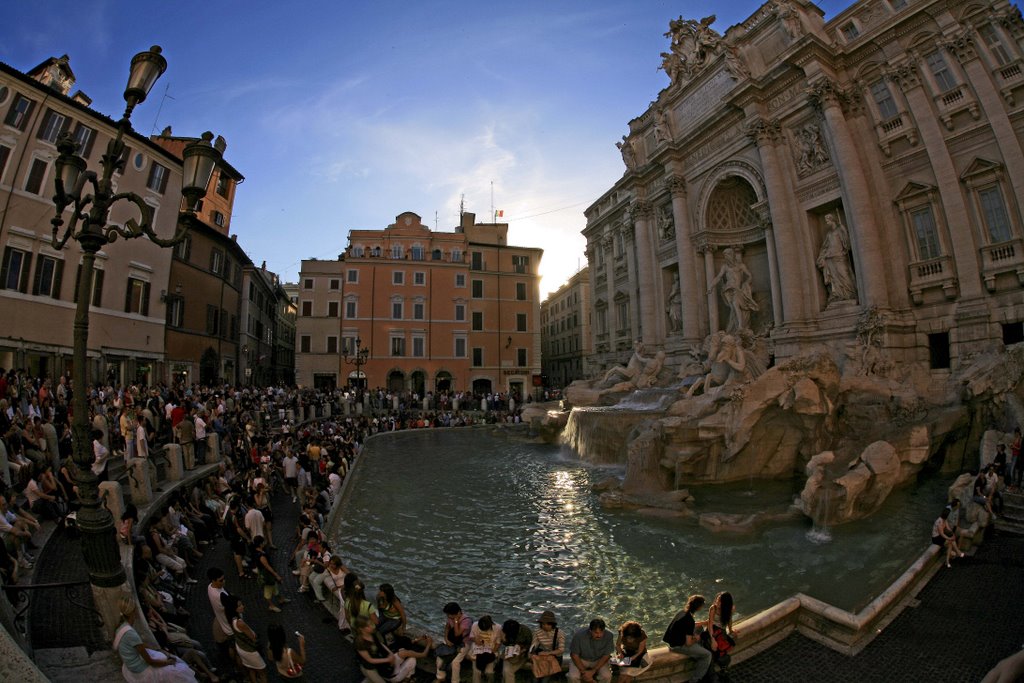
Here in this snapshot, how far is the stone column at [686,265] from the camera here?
75.5 feet

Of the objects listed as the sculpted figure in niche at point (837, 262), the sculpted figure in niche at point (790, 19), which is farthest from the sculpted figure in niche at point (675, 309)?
the sculpted figure in niche at point (790, 19)

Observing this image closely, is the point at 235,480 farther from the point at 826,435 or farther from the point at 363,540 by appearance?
the point at 826,435

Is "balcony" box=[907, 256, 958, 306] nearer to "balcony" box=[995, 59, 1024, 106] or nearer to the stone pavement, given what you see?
"balcony" box=[995, 59, 1024, 106]

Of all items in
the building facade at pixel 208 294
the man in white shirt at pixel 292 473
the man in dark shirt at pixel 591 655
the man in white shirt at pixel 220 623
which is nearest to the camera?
the man in dark shirt at pixel 591 655

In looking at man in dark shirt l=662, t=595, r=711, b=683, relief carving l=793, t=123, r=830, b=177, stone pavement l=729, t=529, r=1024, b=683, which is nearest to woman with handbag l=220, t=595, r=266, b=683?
man in dark shirt l=662, t=595, r=711, b=683

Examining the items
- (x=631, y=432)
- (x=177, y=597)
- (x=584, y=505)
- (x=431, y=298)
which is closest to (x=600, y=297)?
(x=431, y=298)

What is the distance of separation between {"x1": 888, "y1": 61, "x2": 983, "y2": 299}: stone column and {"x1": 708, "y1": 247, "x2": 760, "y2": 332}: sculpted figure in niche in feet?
23.4

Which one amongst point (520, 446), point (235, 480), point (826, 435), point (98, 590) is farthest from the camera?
point (520, 446)

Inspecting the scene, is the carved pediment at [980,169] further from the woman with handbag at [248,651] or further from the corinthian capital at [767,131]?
the woman with handbag at [248,651]

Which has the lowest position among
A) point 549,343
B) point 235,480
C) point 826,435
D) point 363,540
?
point 363,540

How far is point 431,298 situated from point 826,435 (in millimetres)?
30641

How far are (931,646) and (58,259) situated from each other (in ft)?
85.2

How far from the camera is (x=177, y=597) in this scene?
6434 millimetres

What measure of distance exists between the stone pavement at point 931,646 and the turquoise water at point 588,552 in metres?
0.68
